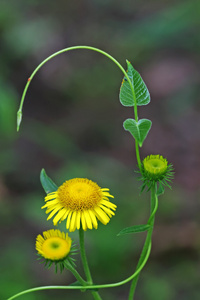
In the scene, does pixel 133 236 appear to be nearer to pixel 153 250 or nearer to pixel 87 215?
pixel 153 250

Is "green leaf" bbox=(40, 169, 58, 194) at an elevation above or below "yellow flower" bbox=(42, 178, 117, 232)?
above

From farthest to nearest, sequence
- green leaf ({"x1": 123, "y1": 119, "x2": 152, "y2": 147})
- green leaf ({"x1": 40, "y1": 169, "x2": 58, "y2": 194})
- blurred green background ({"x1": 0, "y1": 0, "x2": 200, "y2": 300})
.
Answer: blurred green background ({"x1": 0, "y1": 0, "x2": 200, "y2": 300}) → green leaf ({"x1": 40, "y1": 169, "x2": 58, "y2": 194}) → green leaf ({"x1": 123, "y1": 119, "x2": 152, "y2": 147})

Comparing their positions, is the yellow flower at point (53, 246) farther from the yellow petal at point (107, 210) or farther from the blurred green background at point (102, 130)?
the blurred green background at point (102, 130)

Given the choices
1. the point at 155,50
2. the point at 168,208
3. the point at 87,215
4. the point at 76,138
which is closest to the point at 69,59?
the point at 155,50

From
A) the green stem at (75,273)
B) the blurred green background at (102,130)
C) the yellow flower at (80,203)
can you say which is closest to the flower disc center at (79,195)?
the yellow flower at (80,203)

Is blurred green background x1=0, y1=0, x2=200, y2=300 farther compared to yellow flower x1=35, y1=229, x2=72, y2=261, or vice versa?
blurred green background x1=0, y1=0, x2=200, y2=300

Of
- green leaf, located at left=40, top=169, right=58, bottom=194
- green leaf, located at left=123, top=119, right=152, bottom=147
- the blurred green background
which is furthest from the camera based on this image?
A: the blurred green background

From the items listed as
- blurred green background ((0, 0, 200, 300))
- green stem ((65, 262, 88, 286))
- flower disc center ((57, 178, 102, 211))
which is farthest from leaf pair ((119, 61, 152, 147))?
blurred green background ((0, 0, 200, 300))

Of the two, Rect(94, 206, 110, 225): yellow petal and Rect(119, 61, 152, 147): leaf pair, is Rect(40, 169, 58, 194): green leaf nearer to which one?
Rect(94, 206, 110, 225): yellow petal
